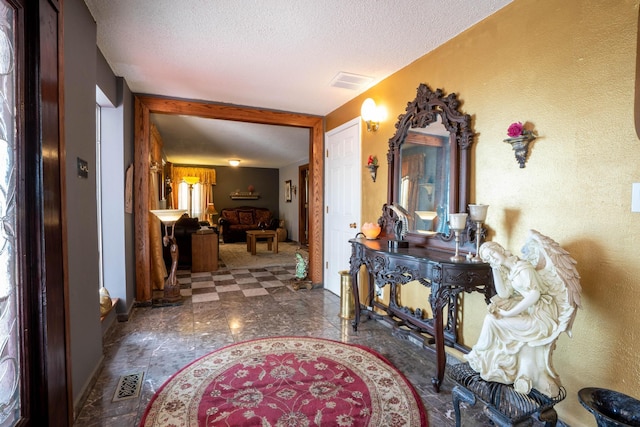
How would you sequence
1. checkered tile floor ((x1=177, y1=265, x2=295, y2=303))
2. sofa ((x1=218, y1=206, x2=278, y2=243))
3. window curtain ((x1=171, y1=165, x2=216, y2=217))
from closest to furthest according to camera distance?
checkered tile floor ((x1=177, y1=265, x2=295, y2=303)) → sofa ((x1=218, y1=206, x2=278, y2=243)) → window curtain ((x1=171, y1=165, x2=216, y2=217))

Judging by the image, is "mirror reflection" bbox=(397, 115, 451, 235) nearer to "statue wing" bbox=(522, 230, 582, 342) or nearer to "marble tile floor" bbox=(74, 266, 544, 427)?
"statue wing" bbox=(522, 230, 582, 342)

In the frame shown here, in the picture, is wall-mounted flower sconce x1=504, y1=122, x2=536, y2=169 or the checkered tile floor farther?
the checkered tile floor

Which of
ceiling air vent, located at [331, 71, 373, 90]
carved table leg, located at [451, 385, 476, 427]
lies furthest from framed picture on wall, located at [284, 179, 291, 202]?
carved table leg, located at [451, 385, 476, 427]

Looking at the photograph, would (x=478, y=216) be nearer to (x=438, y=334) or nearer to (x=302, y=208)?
(x=438, y=334)

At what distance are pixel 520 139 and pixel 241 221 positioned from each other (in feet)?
27.7

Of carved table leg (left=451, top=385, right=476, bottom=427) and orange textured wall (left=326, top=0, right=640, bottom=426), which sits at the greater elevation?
orange textured wall (left=326, top=0, right=640, bottom=426)

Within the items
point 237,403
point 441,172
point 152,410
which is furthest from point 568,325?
point 152,410

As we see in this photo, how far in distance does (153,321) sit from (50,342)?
6.31 ft

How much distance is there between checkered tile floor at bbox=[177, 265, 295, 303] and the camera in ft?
12.9

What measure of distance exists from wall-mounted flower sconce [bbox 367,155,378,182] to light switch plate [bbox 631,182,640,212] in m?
1.96

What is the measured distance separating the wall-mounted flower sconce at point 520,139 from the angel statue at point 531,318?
53cm

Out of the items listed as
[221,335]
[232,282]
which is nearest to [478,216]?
[221,335]

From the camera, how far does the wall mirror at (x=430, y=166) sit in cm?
216

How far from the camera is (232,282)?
176 inches
